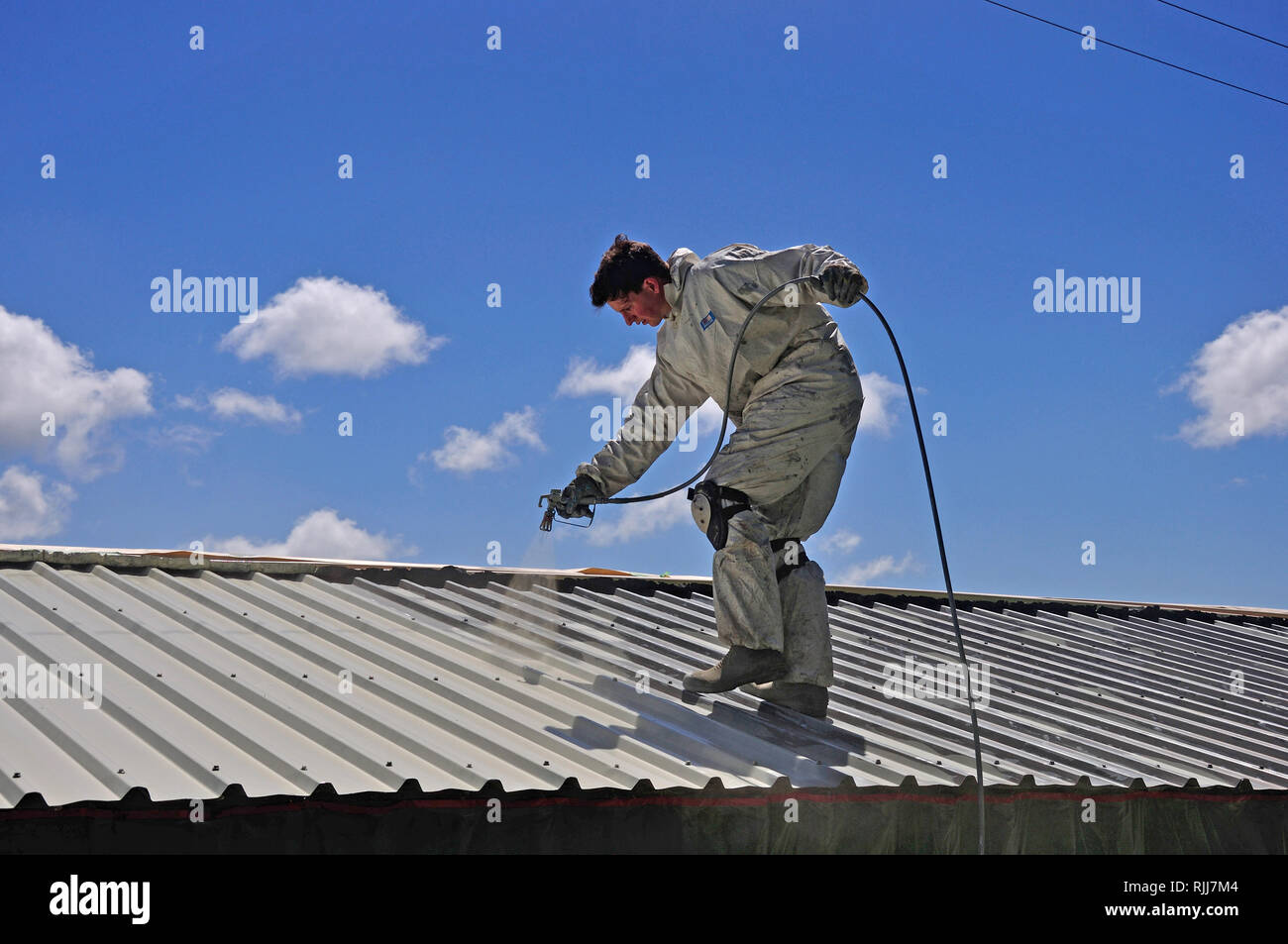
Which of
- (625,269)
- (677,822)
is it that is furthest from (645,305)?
(677,822)

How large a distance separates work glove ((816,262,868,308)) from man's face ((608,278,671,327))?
0.87 metres

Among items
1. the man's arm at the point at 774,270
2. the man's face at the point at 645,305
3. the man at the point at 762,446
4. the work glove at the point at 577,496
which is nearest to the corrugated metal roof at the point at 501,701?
the man at the point at 762,446

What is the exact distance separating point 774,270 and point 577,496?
4.06ft

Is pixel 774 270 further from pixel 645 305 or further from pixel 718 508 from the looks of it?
pixel 718 508

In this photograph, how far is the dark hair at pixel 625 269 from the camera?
546cm

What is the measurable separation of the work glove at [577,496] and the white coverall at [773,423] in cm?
5

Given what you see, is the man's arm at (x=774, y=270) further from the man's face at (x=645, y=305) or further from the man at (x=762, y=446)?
the man's face at (x=645, y=305)

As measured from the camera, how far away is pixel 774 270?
5.23 meters

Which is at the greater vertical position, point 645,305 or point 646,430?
point 645,305

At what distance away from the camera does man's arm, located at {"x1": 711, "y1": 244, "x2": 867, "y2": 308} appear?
505 cm

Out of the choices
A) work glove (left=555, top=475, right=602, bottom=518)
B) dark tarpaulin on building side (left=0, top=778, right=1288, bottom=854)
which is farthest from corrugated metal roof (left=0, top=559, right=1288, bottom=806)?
work glove (left=555, top=475, right=602, bottom=518)

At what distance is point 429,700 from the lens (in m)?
4.58

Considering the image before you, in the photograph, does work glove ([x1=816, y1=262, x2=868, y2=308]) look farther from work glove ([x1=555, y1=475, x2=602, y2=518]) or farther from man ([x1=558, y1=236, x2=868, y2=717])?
work glove ([x1=555, y1=475, x2=602, y2=518])
